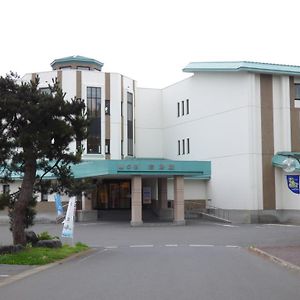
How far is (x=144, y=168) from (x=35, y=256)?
2209 centimetres

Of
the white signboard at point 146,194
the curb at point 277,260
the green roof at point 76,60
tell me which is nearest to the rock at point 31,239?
the curb at point 277,260

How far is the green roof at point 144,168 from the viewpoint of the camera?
121 ft

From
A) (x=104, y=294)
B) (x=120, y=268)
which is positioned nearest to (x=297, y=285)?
(x=104, y=294)

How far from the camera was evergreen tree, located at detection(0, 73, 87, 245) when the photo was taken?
17.6m

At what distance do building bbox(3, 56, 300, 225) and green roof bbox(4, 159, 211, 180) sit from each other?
0.07 m

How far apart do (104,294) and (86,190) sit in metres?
9.74

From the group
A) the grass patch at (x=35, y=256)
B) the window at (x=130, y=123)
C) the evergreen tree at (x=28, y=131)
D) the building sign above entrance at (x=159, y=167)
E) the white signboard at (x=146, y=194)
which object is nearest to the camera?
the grass patch at (x=35, y=256)

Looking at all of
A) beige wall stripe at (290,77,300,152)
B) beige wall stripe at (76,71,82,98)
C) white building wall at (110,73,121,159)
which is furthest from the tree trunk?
white building wall at (110,73,121,159)

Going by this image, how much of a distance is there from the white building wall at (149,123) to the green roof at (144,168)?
1528cm

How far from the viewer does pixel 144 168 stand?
37781 mm

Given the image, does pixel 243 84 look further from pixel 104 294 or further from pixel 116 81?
pixel 104 294

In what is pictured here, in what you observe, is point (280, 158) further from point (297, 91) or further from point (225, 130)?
point (297, 91)

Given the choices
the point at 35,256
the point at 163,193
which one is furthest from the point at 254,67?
the point at 35,256

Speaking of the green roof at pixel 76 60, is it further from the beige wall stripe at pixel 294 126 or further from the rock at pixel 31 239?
the rock at pixel 31 239
